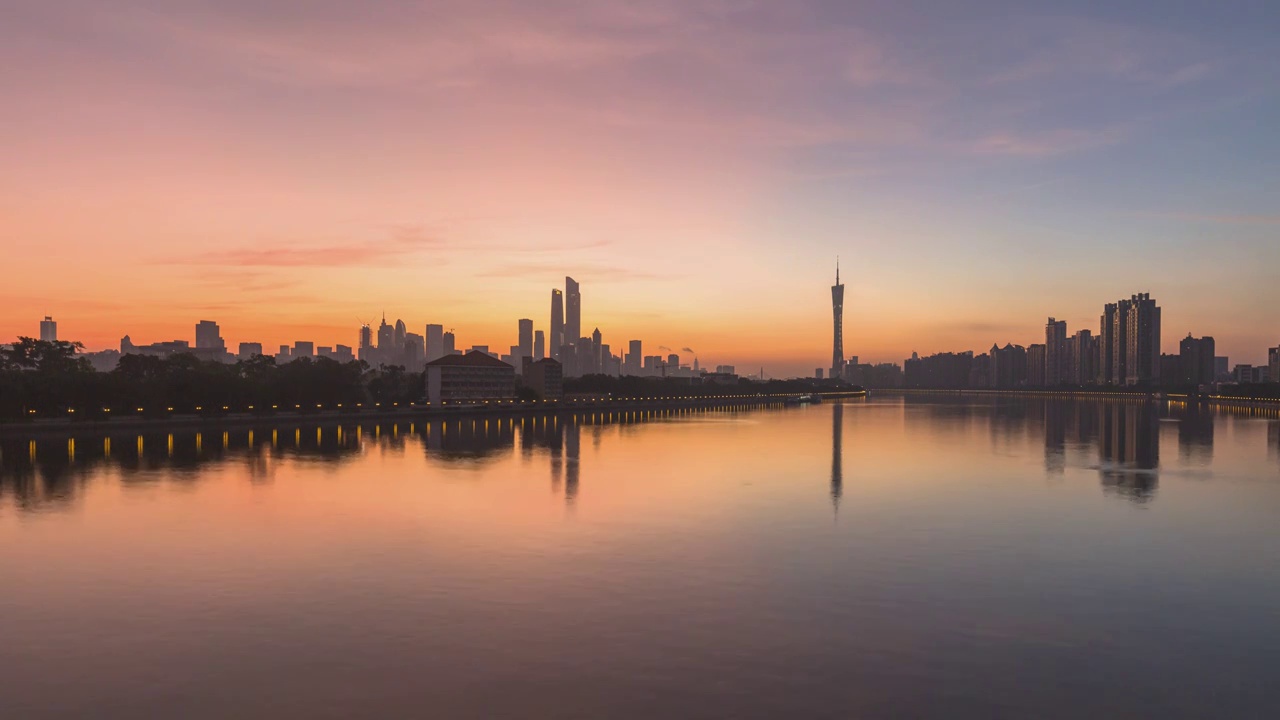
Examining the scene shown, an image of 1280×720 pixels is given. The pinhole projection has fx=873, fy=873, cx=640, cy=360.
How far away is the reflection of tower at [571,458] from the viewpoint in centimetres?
5076

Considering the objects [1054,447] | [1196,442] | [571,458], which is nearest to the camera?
[571,458]

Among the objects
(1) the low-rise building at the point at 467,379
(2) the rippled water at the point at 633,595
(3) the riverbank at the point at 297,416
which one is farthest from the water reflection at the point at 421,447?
(1) the low-rise building at the point at 467,379

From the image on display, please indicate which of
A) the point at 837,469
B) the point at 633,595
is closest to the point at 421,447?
the point at 837,469

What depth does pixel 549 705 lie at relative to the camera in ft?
57.2

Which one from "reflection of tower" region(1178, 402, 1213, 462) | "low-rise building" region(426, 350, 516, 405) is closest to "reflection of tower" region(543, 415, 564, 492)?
"low-rise building" region(426, 350, 516, 405)

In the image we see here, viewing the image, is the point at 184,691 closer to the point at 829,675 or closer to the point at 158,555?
the point at 829,675

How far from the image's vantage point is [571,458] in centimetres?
7275

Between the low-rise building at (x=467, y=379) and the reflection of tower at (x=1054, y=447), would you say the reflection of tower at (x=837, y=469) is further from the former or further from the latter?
the low-rise building at (x=467, y=379)

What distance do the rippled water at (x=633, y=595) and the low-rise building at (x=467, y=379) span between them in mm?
107359

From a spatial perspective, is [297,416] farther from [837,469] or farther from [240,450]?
[837,469]

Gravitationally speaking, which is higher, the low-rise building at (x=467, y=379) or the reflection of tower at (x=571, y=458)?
the low-rise building at (x=467, y=379)

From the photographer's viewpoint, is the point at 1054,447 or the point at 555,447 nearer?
the point at 555,447

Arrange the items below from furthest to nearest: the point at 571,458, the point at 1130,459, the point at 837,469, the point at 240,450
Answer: the point at 240,450 < the point at 1130,459 < the point at 571,458 < the point at 837,469

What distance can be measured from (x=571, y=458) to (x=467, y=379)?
101 m
